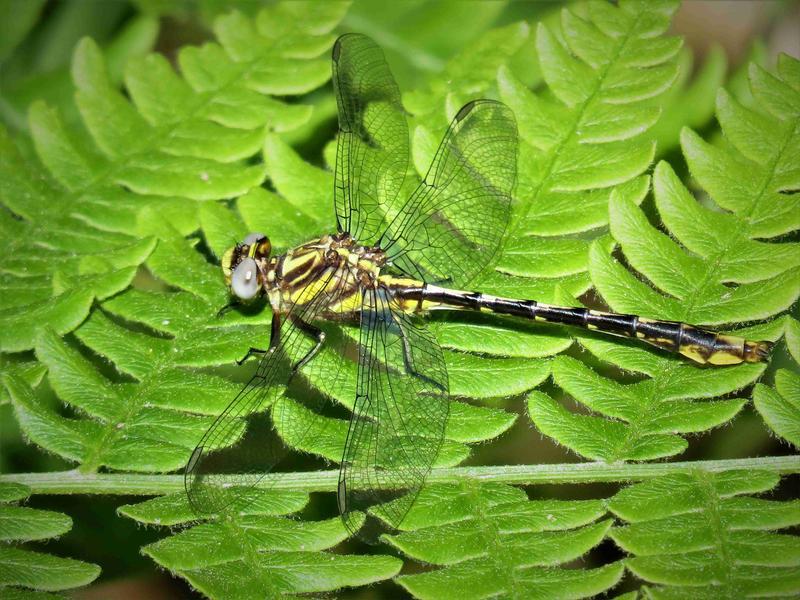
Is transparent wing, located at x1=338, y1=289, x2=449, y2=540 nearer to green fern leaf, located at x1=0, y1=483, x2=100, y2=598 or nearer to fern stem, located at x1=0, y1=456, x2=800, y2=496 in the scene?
fern stem, located at x1=0, y1=456, x2=800, y2=496

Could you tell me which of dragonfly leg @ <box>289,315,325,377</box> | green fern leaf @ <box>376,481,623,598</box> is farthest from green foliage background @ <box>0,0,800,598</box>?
dragonfly leg @ <box>289,315,325,377</box>

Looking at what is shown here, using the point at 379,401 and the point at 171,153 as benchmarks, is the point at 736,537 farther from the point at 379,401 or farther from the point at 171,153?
the point at 171,153

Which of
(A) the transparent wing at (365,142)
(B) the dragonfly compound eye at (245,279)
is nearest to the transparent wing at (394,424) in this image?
(B) the dragonfly compound eye at (245,279)

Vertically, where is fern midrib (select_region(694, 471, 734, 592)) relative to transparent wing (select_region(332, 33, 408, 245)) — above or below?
below

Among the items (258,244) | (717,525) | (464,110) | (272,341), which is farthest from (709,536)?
(258,244)

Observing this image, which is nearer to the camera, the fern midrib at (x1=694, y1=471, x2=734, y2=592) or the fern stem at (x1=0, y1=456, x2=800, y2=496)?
the fern midrib at (x1=694, y1=471, x2=734, y2=592)

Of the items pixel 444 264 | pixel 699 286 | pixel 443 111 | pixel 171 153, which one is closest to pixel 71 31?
pixel 171 153
